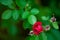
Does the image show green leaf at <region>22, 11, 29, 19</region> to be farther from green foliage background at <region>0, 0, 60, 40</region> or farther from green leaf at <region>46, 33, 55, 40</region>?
green leaf at <region>46, 33, 55, 40</region>

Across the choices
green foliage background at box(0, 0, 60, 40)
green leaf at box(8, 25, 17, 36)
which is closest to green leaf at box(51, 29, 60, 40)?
green foliage background at box(0, 0, 60, 40)

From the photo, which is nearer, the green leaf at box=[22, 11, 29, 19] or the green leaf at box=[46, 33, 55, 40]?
the green leaf at box=[22, 11, 29, 19]

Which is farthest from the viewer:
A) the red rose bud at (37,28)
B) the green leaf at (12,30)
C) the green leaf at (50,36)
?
the green leaf at (12,30)

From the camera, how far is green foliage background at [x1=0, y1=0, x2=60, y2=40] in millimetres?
1470

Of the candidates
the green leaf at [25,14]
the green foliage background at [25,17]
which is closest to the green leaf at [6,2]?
Result: the green foliage background at [25,17]

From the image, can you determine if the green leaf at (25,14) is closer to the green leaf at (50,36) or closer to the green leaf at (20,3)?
the green leaf at (20,3)

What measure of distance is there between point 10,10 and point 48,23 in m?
0.28

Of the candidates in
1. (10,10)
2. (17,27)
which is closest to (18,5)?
(10,10)

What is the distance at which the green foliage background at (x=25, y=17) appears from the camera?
1.47 m

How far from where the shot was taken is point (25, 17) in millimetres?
1454

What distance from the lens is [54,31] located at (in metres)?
1.80

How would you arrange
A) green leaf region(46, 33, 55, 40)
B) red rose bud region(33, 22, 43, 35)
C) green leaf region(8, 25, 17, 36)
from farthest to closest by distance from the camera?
green leaf region(8, 25, 17, 36) < green leaf region(46, 33, 55, 40) < red rose bud region(33, 22, 43, 35)

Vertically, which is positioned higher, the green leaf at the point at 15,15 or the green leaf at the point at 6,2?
the green leaf at the point at 6,2

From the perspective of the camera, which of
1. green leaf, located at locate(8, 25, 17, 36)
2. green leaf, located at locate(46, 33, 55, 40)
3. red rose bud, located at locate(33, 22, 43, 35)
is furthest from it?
green leaf, located at locate(8, 25, 17, 36)
